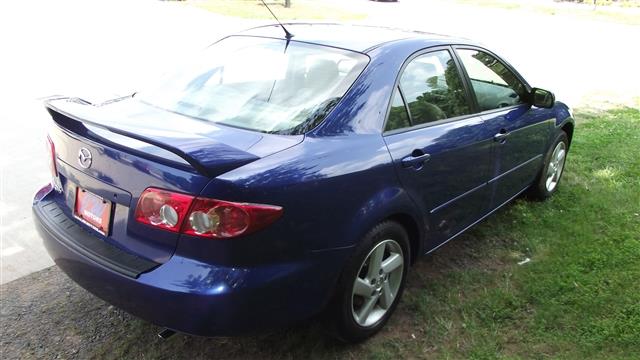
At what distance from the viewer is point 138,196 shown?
2271 mm

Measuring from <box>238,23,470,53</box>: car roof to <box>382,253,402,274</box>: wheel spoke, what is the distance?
1.15 m

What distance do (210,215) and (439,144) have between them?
59.5 inches

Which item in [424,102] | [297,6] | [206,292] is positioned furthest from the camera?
[297,6]

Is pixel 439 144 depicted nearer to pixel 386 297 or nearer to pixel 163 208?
pixel 386 297

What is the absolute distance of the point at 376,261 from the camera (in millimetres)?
2805

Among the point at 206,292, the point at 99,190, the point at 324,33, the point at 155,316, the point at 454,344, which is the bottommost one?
the point at 454,344

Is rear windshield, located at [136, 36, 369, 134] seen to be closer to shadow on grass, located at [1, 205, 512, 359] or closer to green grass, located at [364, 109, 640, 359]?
shadow on grass, located at [1, 205, 512, 359]

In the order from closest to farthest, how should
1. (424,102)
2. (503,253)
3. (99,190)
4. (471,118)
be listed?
(99,190), (424,102), (471,118), (503,253)

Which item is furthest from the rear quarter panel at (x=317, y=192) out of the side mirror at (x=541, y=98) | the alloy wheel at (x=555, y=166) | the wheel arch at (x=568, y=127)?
the wheel arch at (x=568, y=127)

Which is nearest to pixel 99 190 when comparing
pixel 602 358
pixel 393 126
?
pixel 393 126

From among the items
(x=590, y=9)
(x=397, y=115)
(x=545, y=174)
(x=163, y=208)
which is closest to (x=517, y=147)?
(x=545, y=174)

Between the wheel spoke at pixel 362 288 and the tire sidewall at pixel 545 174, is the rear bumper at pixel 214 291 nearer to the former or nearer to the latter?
the wheel spoke at pixel 362 288

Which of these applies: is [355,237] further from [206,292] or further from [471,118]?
[471,118]

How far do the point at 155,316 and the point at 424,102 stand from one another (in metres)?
1.91
